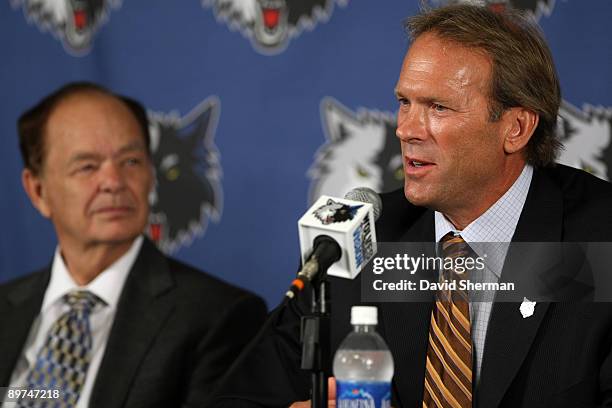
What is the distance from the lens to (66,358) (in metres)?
3.06

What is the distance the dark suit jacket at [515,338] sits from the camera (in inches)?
85.9

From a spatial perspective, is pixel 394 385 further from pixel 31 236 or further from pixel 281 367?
pixel 31 236

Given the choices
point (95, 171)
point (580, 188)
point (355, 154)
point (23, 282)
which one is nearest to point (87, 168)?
point (95, 171)

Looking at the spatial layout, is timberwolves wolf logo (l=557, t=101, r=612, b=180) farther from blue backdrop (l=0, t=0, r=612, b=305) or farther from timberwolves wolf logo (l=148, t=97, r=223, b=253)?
timberwolves wolf logo (l=148, t=97, r=223, b=253)

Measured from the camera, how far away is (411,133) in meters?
2.36

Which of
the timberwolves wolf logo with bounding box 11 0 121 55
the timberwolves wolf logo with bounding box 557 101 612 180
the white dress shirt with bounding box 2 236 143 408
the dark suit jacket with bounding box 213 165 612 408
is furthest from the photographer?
the timberwolves wolf logo with bounding box 11 0 121 55

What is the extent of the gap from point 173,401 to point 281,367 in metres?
0.67

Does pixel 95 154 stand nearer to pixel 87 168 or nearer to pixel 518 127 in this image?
pixel 87 168

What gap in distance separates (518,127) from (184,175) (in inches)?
60.0

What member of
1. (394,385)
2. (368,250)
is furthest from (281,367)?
(368,250)

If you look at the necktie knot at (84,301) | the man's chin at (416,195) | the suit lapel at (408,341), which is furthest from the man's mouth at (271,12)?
the suit lapel at (408,341)

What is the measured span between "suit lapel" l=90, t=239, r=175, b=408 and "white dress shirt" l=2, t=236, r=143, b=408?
0.05 metres

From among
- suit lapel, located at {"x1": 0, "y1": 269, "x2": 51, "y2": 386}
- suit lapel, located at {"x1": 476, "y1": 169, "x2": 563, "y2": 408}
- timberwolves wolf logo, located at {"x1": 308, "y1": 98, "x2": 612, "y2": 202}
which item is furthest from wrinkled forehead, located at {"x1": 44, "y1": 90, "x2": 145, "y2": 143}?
suit lapel, located at {"x1": 476, "y1": 169, "x2": 563, "y2": 408}

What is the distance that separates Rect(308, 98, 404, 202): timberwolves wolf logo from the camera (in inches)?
128
